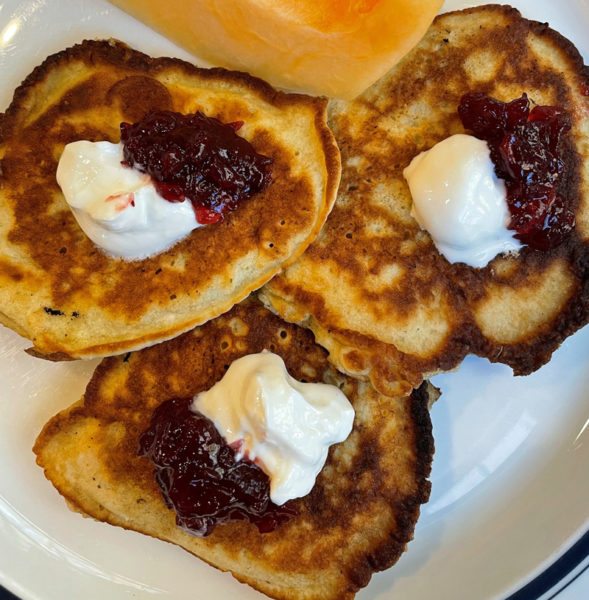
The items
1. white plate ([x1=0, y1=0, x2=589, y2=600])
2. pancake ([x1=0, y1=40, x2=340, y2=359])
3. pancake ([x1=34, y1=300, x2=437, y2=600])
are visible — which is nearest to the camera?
pancake ([x1=0, y1=40, x2=340, y2=359])

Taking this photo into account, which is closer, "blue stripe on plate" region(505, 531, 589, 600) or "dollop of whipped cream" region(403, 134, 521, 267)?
"dollop of whipped cream" region(403, 134, 521, 267)

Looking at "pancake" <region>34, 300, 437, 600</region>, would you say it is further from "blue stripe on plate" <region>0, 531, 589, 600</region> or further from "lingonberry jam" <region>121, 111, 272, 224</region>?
"blue stripe on plate" <region>0, 531, 589, 600</region>

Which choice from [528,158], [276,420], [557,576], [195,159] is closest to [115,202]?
[195,159]

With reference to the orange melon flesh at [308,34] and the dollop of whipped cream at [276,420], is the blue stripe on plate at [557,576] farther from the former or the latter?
the orange melon flesh at [308,34]

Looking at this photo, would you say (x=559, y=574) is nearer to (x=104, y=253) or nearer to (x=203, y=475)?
(x=203, y=475)

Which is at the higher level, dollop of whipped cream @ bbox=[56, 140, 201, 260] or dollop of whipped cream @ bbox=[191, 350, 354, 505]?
dollop of whipped cream @ bbox=[56, 140, 201, 260]

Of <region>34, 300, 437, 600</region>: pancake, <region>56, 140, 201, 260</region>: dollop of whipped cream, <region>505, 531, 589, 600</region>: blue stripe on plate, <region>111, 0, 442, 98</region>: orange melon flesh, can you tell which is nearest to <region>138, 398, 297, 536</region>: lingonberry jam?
<region>34, 300, 437, 600</region>: pancake

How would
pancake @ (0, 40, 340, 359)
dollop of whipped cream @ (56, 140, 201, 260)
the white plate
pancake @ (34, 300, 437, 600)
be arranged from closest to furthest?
1. dollop of whipped cream @ (56, 140, 201, 260)
2. pancake @ (0, 40, 340, 359)
3. pancake @ (34, 300, 437, 600)
4. the white plate

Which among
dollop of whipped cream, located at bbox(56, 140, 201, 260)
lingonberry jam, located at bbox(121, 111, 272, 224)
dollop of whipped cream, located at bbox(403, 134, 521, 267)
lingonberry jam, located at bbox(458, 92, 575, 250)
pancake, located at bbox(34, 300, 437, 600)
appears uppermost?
lingonberry jam, located at bbox(458, 92, 575, 250)
